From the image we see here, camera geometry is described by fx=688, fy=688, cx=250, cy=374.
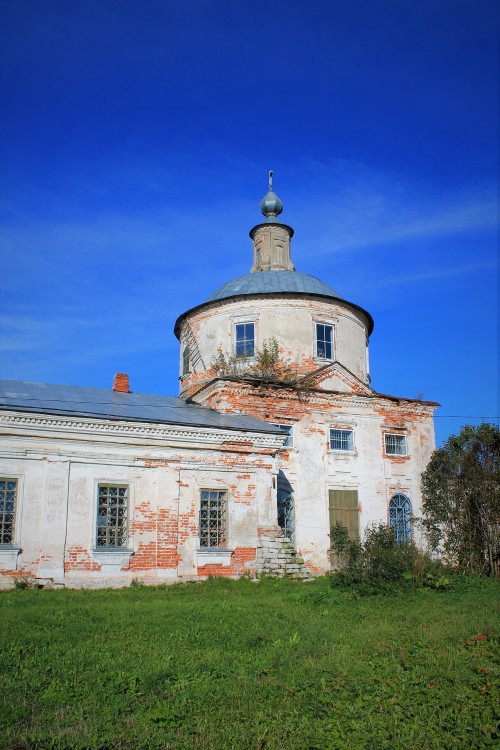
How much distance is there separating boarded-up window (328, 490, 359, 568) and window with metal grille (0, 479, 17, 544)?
9.99 meters

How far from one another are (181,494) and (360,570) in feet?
17.0

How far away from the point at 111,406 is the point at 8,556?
4624mm

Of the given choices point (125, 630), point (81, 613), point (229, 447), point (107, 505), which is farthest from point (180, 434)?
point (125, 630)

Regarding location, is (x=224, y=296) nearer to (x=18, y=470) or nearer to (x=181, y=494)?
(x=181, y=494)

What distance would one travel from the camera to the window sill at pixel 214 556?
660 inches

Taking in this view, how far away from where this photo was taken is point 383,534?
15.1 meters

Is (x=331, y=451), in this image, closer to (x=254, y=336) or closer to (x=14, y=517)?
(x=254, y=336)

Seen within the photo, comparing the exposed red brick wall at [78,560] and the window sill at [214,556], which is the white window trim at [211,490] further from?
the exposed red brick wall at [78,560]

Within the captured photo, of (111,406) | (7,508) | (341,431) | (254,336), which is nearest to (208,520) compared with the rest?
(111,406)

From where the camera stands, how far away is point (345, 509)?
21.6 metres

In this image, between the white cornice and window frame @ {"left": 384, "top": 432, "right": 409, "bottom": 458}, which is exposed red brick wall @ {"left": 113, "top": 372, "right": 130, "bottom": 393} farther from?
window frame @ {"left": 384, "top": 432, "right": 409, "bottom": 458}

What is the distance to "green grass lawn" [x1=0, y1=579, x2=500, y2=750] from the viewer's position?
5.84 metres

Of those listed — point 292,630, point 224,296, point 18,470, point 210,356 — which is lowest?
point 292,630

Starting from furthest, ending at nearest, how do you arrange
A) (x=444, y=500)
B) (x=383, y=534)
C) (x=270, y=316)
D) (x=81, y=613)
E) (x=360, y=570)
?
1. (x=270, y=316)
2. (x=444, y=500)
3. (x=383, y=534)
4. (x=360, y=570)
5. (x=81, y=613)
